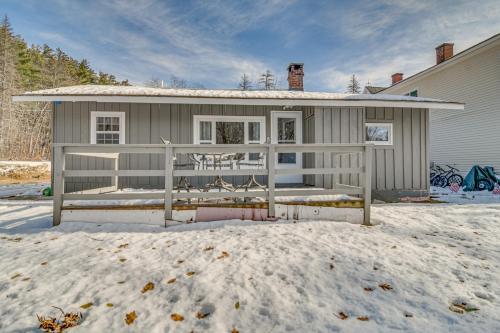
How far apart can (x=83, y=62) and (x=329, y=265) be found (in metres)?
43.3

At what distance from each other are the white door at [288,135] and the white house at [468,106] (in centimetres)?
864

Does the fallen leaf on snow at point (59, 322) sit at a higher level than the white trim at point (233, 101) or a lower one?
lower

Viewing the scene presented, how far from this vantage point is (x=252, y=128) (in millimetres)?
7777

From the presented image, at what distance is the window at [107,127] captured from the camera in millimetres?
7074

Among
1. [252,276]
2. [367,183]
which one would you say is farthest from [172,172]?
[367,183]

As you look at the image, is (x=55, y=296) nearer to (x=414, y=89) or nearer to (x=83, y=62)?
(x=414, y=89)

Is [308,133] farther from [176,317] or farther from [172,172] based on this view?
[176,317]

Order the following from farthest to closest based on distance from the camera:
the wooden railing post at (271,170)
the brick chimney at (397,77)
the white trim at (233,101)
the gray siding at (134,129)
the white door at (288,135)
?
Result: 1. the brick chimney at (397,77)
2. the white door at (288,135)
3. the gray siding at (134,129)
4. the white trim at (233,101)
5. the wooden railing post at (271,170)

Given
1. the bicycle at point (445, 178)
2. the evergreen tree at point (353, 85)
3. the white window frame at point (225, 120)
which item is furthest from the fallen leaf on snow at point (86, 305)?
the evergreen tree at point (353, 85)

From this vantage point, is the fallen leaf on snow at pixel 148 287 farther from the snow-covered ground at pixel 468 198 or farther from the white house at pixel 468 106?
the white house at pixel 468 106

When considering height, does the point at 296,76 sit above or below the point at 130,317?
above

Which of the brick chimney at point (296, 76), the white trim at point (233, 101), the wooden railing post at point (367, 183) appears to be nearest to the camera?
the wooden railing post at point (367, 183)

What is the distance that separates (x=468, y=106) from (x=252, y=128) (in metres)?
10.5

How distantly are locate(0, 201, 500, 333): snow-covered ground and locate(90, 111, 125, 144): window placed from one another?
3.56m
